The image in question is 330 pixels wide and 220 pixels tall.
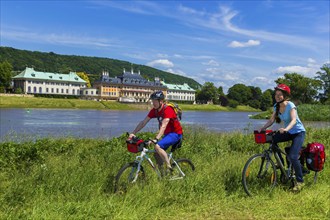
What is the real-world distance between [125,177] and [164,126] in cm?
103

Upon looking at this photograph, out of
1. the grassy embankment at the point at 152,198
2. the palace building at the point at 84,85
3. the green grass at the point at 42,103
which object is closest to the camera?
the grassy embankment at the point at 152,198

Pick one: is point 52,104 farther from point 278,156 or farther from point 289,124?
point 289,124

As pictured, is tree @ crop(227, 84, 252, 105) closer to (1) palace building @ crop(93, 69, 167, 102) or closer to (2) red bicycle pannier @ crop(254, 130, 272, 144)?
(1) palace building @ crop(93, 69, 167, 102)

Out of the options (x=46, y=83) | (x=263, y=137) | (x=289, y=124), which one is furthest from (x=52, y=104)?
(x=289, y=124)

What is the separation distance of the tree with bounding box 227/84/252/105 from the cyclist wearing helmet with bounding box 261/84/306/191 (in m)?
152

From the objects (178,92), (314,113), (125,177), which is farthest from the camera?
(178,92)

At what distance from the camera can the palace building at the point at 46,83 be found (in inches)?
5404

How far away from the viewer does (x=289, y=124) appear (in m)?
6.40

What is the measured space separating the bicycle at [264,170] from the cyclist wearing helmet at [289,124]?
13 centimetres

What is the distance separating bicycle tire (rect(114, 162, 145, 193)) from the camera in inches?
232

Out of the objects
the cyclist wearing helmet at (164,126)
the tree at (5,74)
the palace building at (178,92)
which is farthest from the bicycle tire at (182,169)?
the palace building at (178,92)

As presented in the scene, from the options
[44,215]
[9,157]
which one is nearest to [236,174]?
[44,215]

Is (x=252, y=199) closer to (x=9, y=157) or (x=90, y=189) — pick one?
(x=90, y=189)

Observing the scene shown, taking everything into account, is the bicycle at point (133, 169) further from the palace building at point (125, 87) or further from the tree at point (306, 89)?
the palace building at point (125, 87)
